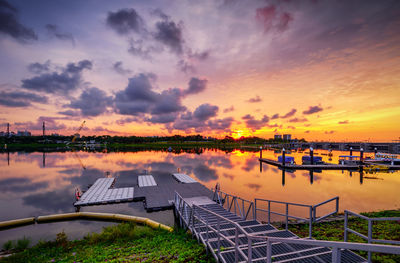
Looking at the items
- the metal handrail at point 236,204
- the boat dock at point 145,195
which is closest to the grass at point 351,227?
the metal handrail at point 236,204

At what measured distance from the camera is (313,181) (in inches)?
1185

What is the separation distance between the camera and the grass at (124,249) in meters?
7.57

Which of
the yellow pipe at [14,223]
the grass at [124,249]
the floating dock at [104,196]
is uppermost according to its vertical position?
the grass at [124,249]

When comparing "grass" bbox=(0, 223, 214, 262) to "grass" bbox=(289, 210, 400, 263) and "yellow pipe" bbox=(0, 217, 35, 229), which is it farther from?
"grass" bbox=(289, 210, 400, 263)

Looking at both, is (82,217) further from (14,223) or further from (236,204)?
(236,204)

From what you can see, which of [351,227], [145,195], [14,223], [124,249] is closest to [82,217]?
[14,223]

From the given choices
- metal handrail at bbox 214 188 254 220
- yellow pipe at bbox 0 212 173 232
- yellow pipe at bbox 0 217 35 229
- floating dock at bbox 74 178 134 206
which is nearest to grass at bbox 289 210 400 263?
metal handrail at bbox 214 188 254 220

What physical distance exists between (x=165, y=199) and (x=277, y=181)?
19.8 meters

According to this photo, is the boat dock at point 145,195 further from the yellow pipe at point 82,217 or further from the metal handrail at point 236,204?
the metal handrail at point 236,204

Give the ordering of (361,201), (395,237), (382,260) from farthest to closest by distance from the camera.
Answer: (361,201) → (395,237) → (382,260)

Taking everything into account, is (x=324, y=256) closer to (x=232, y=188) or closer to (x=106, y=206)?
(x=106, y=206)

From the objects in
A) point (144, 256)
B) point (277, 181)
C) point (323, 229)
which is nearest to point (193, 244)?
point (144, 256)

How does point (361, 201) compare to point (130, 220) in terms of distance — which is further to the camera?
point (361, 201)

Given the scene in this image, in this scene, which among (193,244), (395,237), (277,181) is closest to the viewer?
(193,244)
